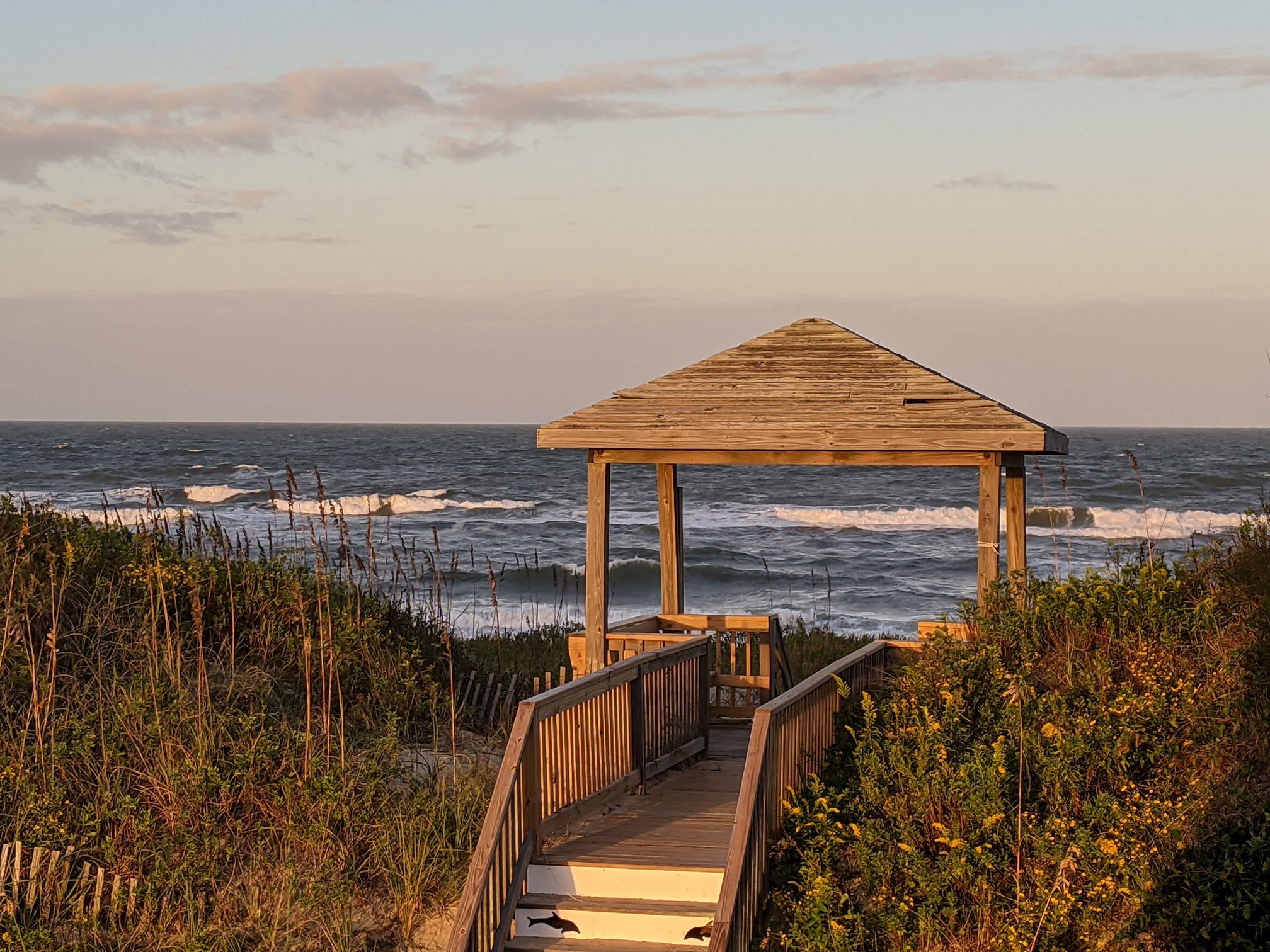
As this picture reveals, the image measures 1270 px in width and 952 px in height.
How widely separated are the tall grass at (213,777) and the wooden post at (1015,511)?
15.7 feet

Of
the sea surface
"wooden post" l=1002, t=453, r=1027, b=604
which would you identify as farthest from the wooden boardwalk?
the sea surface

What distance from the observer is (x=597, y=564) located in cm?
1134

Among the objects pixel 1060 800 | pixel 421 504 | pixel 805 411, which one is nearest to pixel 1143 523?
pixel 421 504

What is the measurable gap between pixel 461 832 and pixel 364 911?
0.71 metres

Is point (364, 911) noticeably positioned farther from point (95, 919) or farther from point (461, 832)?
point (95, 919)

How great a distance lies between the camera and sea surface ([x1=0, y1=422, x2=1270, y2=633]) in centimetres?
3005

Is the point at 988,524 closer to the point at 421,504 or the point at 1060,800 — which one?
the point at 1060,800

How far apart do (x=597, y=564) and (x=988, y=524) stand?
3166 millimetres

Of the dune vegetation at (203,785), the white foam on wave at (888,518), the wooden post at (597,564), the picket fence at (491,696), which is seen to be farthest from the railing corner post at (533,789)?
the white foam on wave at (888,518)

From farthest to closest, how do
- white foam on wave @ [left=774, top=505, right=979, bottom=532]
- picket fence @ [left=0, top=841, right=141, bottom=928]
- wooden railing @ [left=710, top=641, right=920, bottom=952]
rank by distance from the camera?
white foam on wave @ [left=774, top=505, right=979, bottom=532]
picket fence @ [left=0, top=841, right=141, bottom=928]
wooden railing @ [left=710, top=641, right=920, bottom=952]

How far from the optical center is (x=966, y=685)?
8906 mm

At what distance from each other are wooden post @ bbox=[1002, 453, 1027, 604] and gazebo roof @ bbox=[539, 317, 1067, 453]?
2.50 ft

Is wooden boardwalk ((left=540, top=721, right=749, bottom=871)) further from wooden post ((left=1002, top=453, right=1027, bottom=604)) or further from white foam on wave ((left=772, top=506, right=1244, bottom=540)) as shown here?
white foam on wave ((left=772, top=506, right=1244, bottom=540))

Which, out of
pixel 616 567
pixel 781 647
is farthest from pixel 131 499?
pixel 781 647
